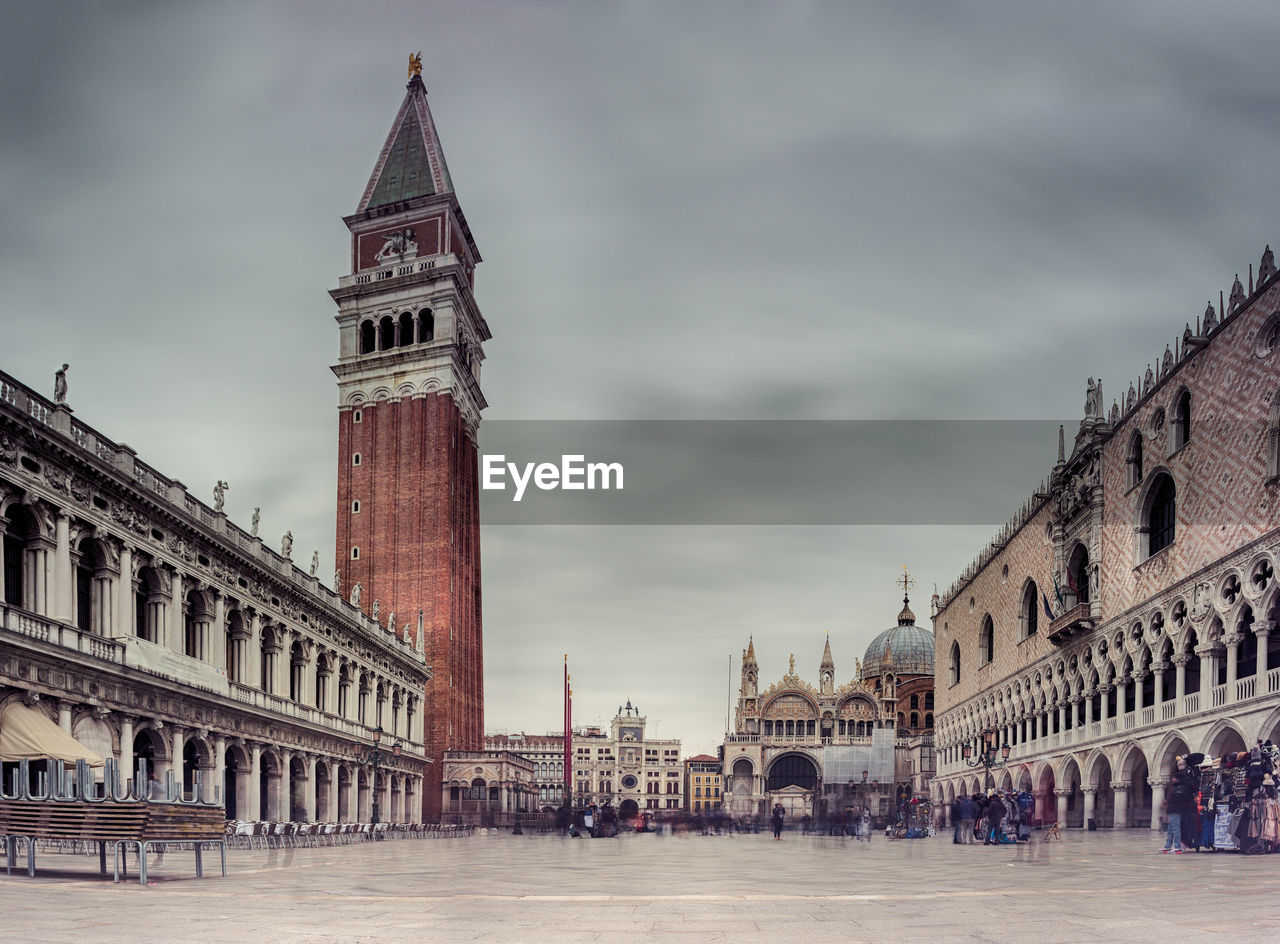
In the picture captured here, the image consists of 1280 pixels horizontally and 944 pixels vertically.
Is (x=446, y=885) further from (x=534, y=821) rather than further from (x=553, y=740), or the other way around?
(x=553, y=740)

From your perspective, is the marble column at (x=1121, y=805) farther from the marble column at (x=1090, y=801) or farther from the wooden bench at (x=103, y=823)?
the wooden bench at (x=103, y=823)

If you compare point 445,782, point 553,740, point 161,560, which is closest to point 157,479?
point 161,560

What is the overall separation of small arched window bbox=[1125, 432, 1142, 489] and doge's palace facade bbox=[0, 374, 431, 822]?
31.7 metres

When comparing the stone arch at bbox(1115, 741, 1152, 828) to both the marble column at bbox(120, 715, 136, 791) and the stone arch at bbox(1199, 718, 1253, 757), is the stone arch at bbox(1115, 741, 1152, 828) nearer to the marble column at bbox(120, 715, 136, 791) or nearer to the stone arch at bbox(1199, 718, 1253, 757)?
the stone arch at bbox(1199, 718, 1253, 757)

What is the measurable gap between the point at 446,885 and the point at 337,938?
6.59 metres

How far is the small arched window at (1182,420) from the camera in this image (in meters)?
38.4

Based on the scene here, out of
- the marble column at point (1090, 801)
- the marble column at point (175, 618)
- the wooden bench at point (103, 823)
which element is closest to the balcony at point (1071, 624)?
the marble column at point (1090, 801)

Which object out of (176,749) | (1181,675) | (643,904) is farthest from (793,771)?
(643,904)

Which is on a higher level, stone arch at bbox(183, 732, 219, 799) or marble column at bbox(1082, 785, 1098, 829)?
stone arch at bbox(183, 732, 219, 799)

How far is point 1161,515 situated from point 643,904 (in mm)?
34592

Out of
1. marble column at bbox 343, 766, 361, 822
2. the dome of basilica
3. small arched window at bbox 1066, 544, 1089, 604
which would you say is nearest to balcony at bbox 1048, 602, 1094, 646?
small arched window at bbox 1066, 544, 1089, 604

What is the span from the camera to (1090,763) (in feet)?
157

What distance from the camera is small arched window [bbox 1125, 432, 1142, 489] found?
43094 millimetres

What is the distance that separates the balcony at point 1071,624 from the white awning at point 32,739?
36.2 m
